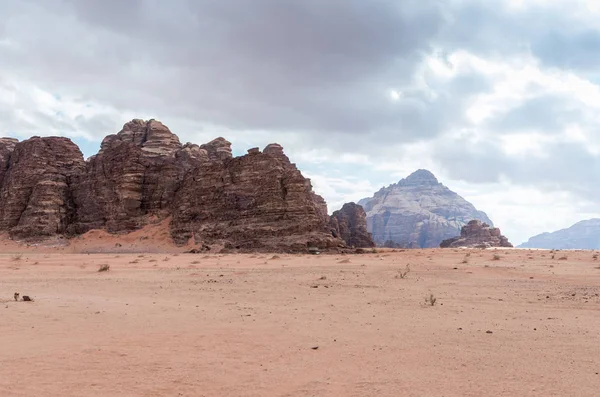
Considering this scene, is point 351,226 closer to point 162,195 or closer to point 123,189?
point 162,195

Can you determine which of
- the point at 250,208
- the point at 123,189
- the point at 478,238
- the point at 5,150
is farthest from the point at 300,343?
the point at 478,238

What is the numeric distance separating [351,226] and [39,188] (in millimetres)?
50127

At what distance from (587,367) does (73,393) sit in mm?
6663

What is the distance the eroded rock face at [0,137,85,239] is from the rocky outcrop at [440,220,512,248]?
72.9 metres

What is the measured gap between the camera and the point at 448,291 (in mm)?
14195

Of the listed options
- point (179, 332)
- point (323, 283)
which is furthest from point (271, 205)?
point (179, 332)

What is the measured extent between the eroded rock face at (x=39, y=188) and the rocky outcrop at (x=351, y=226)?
38.5m

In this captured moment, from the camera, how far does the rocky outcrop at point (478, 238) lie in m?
95.2

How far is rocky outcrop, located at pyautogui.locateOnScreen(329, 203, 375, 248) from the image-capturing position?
72.1 meters

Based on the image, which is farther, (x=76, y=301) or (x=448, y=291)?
(x=448, y=291)

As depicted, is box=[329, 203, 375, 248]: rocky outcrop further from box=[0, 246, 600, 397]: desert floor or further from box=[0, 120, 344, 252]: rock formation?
box=[0, 246, 600, 397]: desert floor

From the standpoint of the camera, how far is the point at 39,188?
58.0 meters

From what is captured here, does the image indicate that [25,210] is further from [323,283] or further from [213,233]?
[323,283]

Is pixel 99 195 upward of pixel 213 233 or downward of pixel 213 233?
upward
